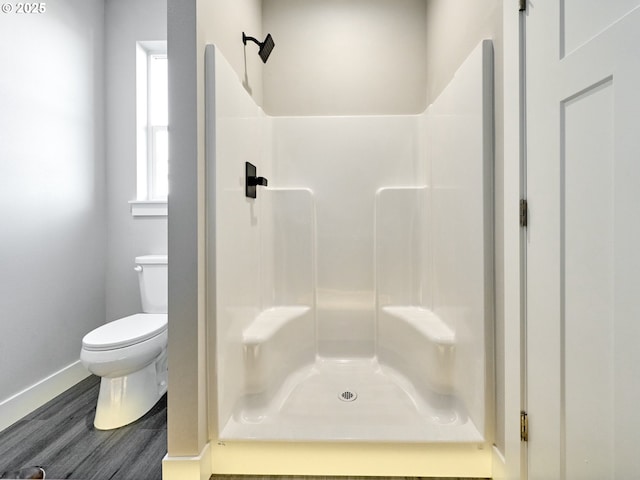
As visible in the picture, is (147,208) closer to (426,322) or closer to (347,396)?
(347,396)

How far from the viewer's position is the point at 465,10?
1570 mm

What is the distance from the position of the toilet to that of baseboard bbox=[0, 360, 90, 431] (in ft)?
1.49

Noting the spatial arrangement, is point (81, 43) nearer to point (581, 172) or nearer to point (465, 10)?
point (465, 10)

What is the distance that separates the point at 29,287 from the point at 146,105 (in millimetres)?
1473

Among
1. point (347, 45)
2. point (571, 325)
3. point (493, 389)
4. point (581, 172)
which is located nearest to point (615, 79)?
point (581, 172)

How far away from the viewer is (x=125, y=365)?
1.64m

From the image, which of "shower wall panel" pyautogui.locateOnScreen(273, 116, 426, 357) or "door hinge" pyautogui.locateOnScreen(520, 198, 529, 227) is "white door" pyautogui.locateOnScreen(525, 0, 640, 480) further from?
"shower wall panel" pyautogui.locateOnScreen(273, 116, 426, 357)

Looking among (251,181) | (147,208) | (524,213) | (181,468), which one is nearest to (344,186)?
(251,181)

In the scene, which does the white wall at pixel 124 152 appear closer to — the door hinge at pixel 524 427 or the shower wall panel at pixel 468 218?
the shower wall panel at pixel 468 218

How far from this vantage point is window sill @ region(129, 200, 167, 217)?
2.36 meters

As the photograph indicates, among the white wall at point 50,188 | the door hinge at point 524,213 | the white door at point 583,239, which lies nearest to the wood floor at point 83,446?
the white wall at point 50,188

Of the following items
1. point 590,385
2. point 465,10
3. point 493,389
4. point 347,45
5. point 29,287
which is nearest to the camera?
point 590,385

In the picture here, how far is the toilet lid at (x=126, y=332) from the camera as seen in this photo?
161 centimetres

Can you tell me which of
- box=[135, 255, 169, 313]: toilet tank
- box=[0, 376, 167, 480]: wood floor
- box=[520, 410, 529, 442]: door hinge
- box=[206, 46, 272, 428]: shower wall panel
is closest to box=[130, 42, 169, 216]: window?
box=[135, 255, 169, 313]: toilet tank
